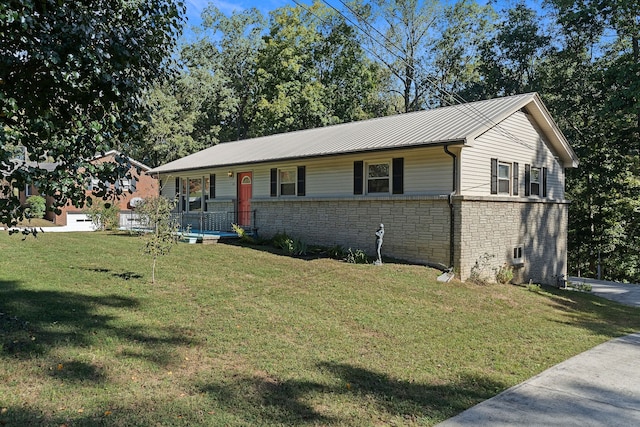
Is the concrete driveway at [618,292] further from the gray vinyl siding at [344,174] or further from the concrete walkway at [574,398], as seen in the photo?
the concrete walkway at [574,398]

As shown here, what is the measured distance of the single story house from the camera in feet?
39.5

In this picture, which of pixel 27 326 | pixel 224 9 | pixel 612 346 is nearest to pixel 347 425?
pixel 27 326

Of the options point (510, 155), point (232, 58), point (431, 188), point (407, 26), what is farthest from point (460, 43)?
point (431, 188)

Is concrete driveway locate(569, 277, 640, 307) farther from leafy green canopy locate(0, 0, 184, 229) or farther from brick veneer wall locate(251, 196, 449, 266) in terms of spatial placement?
leafy green canopy locate(0, 0, 184, 229)

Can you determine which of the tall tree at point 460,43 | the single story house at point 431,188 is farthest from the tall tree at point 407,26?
the single story house at point 431,188

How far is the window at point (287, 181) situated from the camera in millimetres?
16417

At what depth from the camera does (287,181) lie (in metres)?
16.7

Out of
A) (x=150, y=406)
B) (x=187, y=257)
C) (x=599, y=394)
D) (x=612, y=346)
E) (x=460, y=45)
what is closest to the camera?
(x=150, y=406)

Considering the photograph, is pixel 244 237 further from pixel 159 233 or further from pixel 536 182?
pixel 536 182

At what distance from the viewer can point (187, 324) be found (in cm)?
642

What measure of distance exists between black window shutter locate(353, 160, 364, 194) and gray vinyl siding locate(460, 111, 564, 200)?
3.24 metres

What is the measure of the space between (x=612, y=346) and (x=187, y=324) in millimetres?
7000

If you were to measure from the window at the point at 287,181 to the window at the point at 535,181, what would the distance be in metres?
8.21

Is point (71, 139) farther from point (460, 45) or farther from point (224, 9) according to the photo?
point (224, 9)
